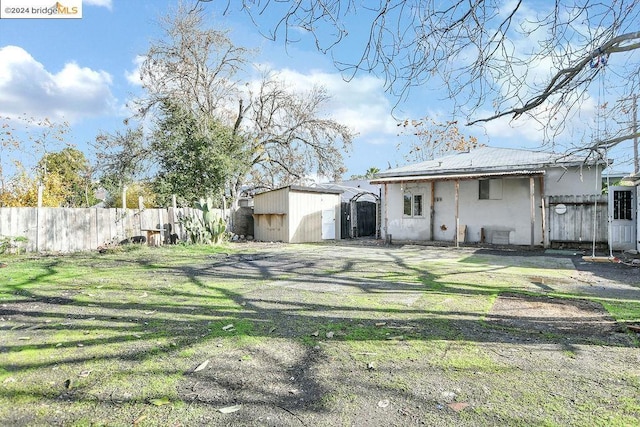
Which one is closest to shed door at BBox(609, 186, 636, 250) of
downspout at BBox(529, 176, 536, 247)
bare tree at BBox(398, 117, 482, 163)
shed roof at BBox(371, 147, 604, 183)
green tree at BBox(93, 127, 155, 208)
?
downspout at BBox(529, 176, 536, 247)

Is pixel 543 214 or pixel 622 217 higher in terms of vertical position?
pixel 543 214

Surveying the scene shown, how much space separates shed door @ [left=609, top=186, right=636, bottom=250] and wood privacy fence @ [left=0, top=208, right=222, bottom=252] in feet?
49.2

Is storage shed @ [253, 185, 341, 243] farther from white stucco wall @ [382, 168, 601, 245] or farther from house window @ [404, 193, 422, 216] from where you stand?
house window @ [404, 193, 422, 216]

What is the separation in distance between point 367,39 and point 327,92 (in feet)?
64.2

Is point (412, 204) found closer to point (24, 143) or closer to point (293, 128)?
point (293, 128)

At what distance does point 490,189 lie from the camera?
1509 cm

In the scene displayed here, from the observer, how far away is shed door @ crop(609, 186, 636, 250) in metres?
12.0

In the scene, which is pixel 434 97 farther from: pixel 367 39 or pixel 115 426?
pixel 115 426

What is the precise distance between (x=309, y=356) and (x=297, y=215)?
14.5 metres

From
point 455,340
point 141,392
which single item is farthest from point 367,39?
point 141,392

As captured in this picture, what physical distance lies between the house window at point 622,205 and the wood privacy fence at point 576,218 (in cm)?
44

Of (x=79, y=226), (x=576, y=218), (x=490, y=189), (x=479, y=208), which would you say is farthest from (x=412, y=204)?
(x=79, y=226)

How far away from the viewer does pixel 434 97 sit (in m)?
3.69

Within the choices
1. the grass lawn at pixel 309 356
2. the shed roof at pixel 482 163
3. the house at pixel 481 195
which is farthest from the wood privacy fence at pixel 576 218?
the grass lawn at pixel 309 356
